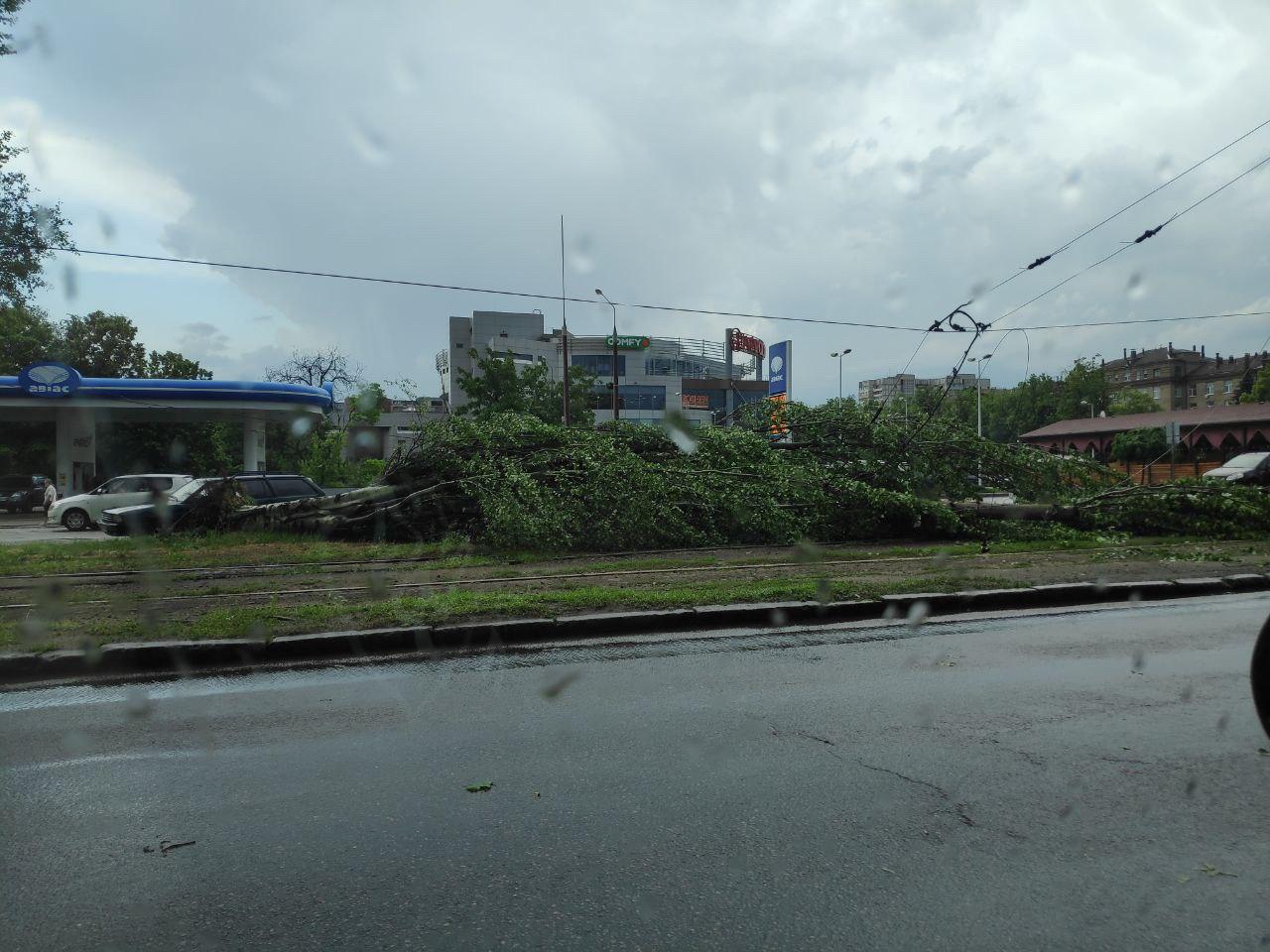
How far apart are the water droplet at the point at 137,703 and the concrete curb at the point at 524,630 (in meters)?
0.56

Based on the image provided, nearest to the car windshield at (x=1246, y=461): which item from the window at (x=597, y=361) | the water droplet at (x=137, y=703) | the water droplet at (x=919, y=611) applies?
the water droplet at (x=919, y=611)

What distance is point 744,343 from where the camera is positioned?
9138cm

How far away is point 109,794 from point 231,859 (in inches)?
43.3

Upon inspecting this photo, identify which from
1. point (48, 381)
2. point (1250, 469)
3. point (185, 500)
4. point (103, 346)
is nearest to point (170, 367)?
point (103, 346)

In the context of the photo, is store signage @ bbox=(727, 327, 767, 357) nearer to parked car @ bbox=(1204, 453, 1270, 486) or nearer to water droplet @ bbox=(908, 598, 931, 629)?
parked car @ bbox=(1204, 453, 1270, 486)

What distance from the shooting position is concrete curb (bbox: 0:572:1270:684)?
6551 millimetres

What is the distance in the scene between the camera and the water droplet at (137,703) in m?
5.42

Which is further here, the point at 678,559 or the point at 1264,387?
the point at 1264,387

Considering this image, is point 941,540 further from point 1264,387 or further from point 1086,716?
point 1264,387

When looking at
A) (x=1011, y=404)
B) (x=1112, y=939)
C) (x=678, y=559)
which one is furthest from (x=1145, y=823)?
(x=1011, y=404)

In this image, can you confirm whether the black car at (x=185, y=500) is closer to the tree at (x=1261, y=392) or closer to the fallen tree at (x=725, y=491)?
the fallen tree at (x=725, y=491)

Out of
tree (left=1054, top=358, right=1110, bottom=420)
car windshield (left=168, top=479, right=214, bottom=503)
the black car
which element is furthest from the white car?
tree (left=1054, top=358, right=1110, bottom=420)

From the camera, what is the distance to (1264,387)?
216 ft

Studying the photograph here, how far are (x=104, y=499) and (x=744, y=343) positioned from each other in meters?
73.9
